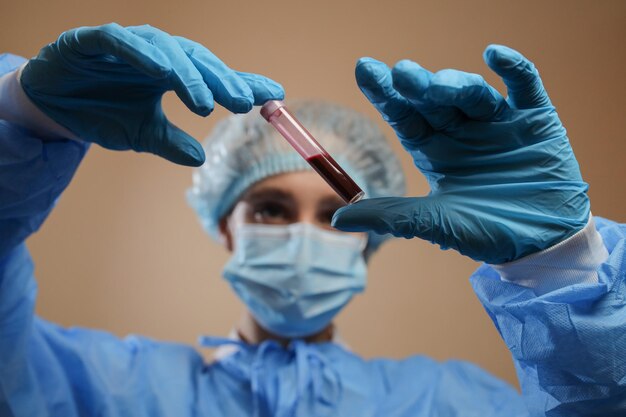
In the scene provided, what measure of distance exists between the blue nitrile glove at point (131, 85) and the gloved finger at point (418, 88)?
209mm

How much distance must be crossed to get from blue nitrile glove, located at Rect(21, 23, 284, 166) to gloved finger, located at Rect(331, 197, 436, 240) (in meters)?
0.21

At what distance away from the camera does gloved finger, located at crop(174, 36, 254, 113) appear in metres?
0.84

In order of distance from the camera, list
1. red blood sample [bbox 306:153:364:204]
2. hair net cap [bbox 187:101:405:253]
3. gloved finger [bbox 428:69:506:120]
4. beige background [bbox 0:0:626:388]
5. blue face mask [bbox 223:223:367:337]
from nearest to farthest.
Result: gloved finger [bbox 428:69:506:120], red blood sample [bbox 306:153:364:204], blue face mask [bbox 223:223:367:337], hair net cap [bbox 187:101:405:253], beige background [bbox 0:0:626:388]

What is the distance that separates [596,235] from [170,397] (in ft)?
3.07

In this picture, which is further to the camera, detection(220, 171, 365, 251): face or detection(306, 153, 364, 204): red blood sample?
detection(220, 171, 365, 251): face

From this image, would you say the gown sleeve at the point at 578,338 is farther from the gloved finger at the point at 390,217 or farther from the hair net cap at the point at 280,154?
the hair net cap at the point at 280,154

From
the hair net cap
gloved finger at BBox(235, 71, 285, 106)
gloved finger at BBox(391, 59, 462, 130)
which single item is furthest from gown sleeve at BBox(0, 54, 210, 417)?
gloved finger at BBox(391, 59, 462, 130)

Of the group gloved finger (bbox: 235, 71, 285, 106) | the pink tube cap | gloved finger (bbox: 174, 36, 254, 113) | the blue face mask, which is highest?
gloved finger (bbox: 174, 36, 254, 113)

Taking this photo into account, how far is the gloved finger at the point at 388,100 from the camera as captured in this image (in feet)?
2.70

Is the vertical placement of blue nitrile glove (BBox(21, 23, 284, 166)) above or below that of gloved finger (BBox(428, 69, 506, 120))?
above

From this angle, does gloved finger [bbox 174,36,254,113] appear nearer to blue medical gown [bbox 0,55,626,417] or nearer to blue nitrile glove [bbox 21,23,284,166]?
blue nitrile glove [bbox 21,23,284,166]

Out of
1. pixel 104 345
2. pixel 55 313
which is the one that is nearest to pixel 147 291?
pixel 55 313

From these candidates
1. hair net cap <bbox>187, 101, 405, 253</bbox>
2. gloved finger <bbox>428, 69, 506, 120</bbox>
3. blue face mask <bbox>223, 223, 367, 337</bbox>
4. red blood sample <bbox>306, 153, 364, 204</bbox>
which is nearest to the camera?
gloved finger <bbox>428, 69, 506, 120</bbox>

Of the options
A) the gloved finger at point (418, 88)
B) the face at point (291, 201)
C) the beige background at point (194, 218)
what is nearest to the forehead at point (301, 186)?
the face at point (291, 201)
